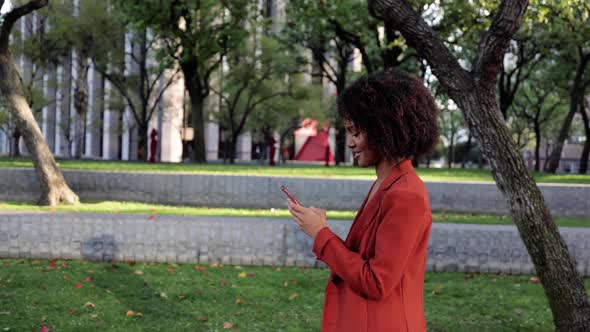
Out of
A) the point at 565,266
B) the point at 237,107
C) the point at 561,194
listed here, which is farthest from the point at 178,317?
the point at 237,107

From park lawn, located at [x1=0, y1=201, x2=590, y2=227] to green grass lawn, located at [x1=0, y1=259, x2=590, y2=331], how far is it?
318 cm

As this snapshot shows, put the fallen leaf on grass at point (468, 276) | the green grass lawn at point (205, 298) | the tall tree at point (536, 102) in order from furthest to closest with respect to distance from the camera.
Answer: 1. the tall tree at point (536, 102)
2. the fallen leaf on grass at point (468, 276)
3. the green grass lawn at point (205, 298)

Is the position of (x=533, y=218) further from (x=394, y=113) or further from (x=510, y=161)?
(x=394, y=113)

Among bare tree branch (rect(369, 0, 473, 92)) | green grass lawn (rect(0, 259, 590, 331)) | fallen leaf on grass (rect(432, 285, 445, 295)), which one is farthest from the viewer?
fallen leaf on grass (rect(432, 285, 445, 295))

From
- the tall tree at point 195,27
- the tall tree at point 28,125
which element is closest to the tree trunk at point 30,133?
the tall tree at point 28,125

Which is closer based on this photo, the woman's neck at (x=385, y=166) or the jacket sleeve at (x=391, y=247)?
the jacket sleeve at (x=391, y=247)

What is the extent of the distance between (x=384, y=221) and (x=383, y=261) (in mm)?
133

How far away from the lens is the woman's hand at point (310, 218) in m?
2.57

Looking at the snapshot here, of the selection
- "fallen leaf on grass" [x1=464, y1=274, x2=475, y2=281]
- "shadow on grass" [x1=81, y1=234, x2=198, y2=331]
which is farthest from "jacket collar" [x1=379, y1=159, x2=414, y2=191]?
"fallen leaf on grass" [x1=464, y1=274, x2=475, y2=281]

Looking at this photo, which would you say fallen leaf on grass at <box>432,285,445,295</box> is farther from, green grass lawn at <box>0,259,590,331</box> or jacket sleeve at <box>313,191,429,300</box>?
jacket sleeve at <box>313,191,429,300</box>

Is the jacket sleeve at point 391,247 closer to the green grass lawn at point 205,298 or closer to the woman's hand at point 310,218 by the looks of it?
the woman's hand at point 310,218

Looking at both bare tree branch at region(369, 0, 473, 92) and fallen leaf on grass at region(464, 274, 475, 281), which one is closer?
bare tree branch at region(369, 0, 473, 92)

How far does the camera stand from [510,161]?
5.80 m

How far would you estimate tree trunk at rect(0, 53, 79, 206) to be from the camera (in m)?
13.6
